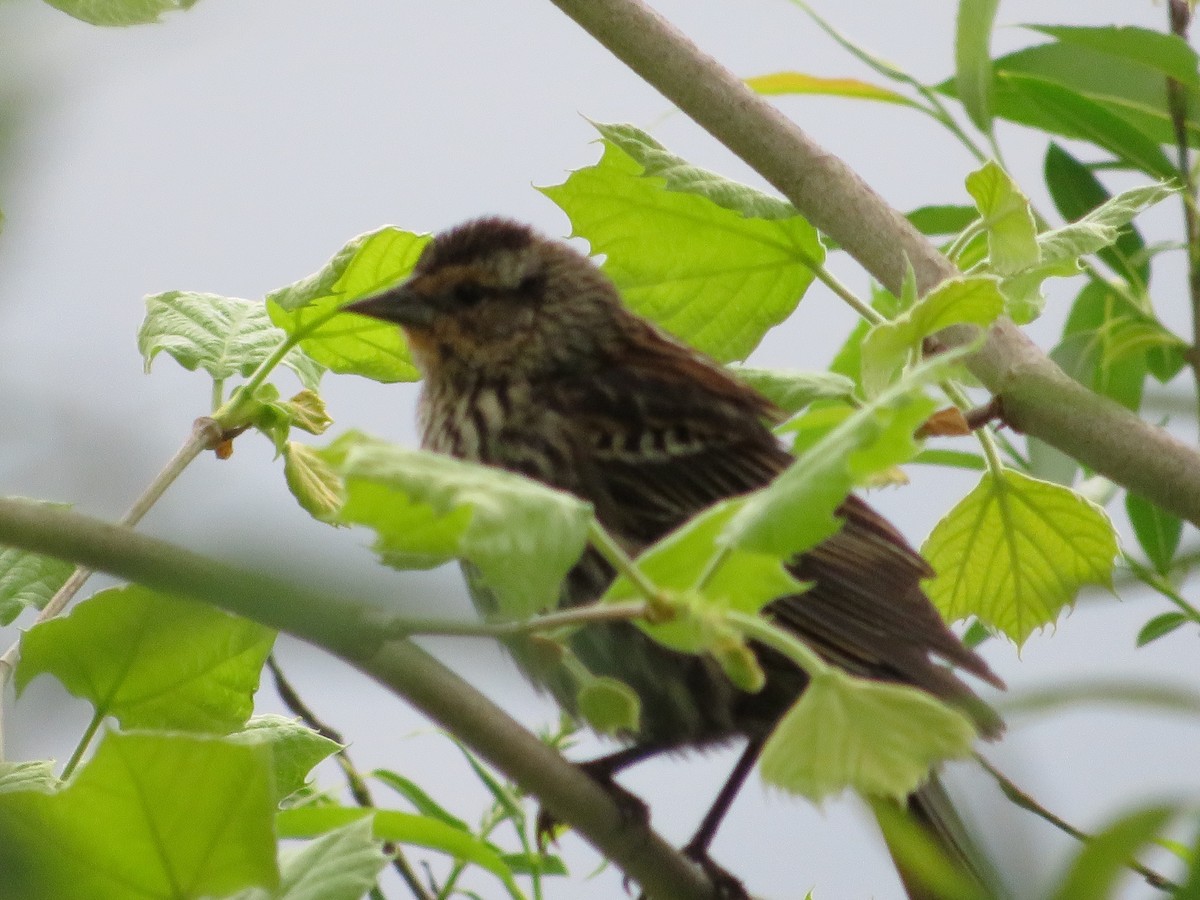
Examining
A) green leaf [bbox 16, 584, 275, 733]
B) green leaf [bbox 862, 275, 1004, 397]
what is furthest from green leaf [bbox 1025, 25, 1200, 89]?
green leaf [bbox 16, 584, 275, 733]

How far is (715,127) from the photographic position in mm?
1747

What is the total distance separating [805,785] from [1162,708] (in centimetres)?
42

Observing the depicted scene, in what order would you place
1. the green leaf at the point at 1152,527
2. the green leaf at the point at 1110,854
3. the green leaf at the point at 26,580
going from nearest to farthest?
the green leaf at the point at 1110,854, the green leaf at the point at 26,580, the green leaf at the point at 1152,527

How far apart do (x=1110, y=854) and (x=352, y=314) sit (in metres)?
1.44

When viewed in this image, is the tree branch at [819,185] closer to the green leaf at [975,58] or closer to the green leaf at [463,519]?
the green leaf at [975,58]

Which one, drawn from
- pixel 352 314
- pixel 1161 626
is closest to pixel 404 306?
pixel 352 314

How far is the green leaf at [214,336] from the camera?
1.56 meters

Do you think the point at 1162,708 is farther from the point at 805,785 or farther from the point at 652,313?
Answer: the point at 652,313

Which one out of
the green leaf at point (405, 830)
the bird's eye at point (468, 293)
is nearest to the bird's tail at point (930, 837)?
the green leaf at point (405, 830)

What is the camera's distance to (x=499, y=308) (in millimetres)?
2494

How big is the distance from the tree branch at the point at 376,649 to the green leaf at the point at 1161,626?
825 mm

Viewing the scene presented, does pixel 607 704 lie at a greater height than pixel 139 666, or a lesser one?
greater

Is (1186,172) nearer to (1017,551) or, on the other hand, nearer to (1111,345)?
(1111,345)

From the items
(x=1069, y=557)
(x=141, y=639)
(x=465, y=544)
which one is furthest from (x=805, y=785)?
(x=1069, y=557)
